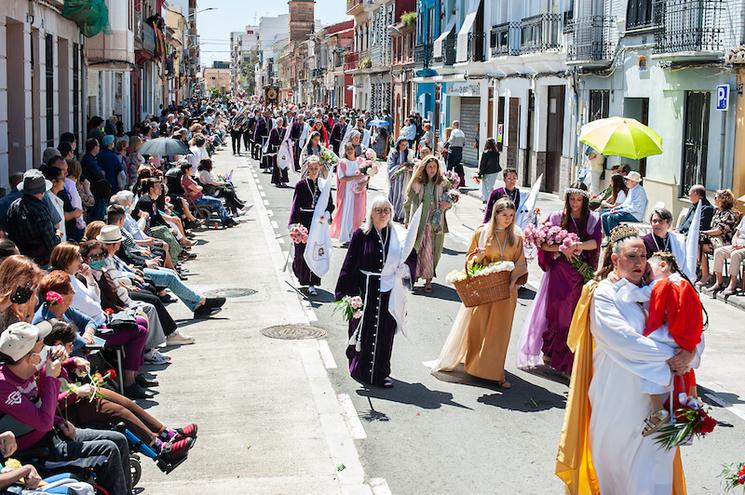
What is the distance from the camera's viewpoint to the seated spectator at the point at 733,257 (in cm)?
1395

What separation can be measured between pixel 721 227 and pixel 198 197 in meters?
10.5

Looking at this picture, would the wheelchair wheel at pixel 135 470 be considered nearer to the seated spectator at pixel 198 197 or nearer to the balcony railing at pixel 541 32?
the seated spectator at pixel 198 197

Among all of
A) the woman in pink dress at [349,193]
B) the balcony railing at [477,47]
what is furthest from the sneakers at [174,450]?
the balcony railing at [477,47]

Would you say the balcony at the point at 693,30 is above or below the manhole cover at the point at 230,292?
above

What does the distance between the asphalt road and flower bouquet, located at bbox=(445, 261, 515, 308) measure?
32.8 inches

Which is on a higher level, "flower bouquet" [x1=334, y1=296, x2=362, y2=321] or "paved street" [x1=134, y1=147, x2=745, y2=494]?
"flower bouquet" [x1=334, y1=296, x2=362, y2=321]

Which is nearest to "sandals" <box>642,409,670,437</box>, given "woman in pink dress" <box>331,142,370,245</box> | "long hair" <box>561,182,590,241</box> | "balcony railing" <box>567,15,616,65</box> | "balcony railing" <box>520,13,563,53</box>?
"long hair" <box>561,182,590,241</box>

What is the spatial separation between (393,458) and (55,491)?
2.76 meters

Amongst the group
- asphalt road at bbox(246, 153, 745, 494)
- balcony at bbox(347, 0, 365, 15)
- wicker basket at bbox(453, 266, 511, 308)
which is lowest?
asphalt road at bbox(246, 153, 745, 494)

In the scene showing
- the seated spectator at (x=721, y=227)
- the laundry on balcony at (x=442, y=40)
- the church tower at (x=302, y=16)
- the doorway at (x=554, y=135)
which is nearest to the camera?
the seated spectator at (x=721, y=227)

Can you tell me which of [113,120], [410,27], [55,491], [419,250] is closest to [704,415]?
[55,491]

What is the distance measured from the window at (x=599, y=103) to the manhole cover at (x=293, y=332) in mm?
15275

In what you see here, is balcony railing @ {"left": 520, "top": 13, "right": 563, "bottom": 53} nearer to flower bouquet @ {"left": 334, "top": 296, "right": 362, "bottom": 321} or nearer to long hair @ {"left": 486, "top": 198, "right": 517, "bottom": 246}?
long hair @ {"left": 486, "top": 198, "right": 517, "bottom": 246}

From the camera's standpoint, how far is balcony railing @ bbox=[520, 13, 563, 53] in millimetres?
27281
